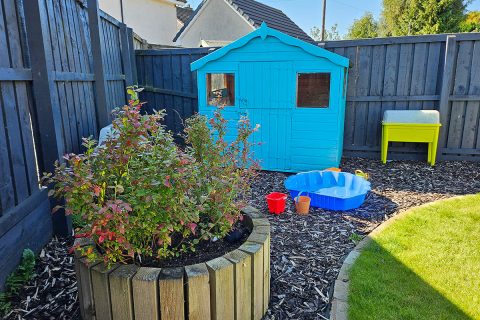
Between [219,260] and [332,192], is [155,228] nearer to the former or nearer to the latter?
[219,260]

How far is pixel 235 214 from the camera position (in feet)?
7.47

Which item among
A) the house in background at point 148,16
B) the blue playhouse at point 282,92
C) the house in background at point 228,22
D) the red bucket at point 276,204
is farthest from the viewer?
the house in background at point 148,16

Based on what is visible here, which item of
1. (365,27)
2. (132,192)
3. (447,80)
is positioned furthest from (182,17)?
(132,192)

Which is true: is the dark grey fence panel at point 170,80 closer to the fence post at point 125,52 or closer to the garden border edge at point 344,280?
the fence post at point 125,52

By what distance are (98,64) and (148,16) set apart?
40.4 feet

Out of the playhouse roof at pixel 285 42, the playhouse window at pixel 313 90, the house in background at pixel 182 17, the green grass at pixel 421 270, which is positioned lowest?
the green grass at pixel 421 270

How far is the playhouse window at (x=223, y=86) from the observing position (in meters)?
5.24

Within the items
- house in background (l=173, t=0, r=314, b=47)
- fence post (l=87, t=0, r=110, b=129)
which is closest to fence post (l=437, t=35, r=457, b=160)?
fence post (l=87, t=0, r=110, b=129)

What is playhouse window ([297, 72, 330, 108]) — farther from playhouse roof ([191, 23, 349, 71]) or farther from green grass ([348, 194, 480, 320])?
green grass ([348, 194, 480, 320])

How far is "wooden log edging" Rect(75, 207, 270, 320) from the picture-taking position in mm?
1705

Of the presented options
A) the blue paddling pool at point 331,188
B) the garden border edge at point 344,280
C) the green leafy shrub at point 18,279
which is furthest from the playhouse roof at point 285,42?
the green leafy shrub at point 18,279

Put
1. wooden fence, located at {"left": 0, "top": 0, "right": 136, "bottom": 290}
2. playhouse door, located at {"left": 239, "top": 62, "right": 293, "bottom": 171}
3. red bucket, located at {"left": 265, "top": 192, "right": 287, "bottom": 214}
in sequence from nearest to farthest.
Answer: wooden fence, located at {"left": 0, "top": 0, "right": 136, "bottom": 290}, red bucket, located at {"left": 265, "top": 192, "right": 287, "bottom": 214}, playhouse door, located at {"left": 239, "top": 62, "right": 293, "bottom": 171}

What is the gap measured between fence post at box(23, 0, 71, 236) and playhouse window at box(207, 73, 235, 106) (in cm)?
265

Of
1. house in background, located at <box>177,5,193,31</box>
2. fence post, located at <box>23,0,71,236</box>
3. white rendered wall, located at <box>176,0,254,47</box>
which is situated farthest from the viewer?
house in background, located at <box>177,5,193,31</box>
